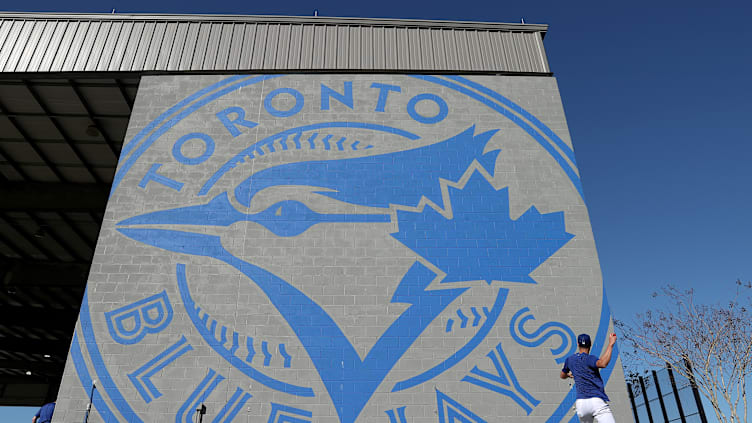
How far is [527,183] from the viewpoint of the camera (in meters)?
10.4

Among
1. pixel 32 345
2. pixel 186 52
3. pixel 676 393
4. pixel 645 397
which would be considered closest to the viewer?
pixel 186 52

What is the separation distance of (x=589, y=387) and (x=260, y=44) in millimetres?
10145

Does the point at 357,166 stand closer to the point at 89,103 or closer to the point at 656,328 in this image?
the point at 89,103

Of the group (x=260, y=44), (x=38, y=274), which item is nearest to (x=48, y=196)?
(x=38, y=274)

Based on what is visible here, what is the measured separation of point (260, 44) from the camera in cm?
1205

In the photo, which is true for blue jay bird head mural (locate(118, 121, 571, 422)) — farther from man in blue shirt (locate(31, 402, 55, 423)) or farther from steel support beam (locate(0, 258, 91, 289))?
steel support beam (locate(0, 258, 91, 289))

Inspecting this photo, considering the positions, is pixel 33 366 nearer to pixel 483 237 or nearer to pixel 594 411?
pixel 483 237

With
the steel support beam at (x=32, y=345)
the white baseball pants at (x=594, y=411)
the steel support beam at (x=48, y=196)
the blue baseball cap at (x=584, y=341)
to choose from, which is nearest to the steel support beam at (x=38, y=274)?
the steel support beam at (x=48, y=196)

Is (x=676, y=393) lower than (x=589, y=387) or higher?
higher

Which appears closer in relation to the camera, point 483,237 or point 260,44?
point 483,237

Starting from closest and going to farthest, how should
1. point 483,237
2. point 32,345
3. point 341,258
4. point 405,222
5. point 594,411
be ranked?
point 594,411 < point 341,258 < point 483,237 < point 405,222 < point 32,345

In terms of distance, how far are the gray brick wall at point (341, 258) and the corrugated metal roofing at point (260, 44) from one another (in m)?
0.50

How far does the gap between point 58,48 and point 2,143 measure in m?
5.48

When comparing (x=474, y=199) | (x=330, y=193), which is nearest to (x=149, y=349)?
(x=330, y=193)
